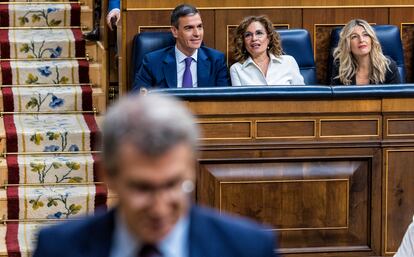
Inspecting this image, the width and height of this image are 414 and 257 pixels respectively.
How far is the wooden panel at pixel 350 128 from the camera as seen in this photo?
205 inches

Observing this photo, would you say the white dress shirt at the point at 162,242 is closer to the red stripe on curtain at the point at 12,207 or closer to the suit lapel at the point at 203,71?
the suit lapel at the point at 203,71

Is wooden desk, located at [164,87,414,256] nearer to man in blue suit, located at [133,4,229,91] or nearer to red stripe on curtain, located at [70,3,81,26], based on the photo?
man in blue suit, located at [133,4,229,91]

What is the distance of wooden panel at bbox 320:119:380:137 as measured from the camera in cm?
521

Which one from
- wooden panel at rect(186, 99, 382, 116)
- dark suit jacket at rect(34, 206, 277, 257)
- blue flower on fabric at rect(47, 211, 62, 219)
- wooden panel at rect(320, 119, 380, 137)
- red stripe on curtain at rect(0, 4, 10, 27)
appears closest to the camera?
dark suit jacket at rect(34, 206, 277, 257)

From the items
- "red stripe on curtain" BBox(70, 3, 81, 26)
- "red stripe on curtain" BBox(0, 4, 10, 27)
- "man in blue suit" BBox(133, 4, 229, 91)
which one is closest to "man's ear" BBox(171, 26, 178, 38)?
"man in blue suit" BBox(133, 4, 229, 91)

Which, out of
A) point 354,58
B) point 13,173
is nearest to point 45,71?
point 13,173

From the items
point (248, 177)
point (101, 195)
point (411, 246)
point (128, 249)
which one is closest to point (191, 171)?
point (128, 249)

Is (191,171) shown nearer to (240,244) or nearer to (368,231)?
(240,244)

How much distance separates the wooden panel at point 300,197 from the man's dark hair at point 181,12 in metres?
1.18

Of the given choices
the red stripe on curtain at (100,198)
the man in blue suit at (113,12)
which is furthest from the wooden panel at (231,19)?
the red stripe on curtain at (100,198)

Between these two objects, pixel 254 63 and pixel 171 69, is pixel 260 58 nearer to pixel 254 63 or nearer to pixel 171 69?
pixel 254 63

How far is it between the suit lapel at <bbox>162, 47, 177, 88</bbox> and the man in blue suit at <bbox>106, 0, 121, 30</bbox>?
2.02ft

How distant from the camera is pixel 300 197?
5145 mm

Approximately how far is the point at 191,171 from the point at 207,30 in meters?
4.93
